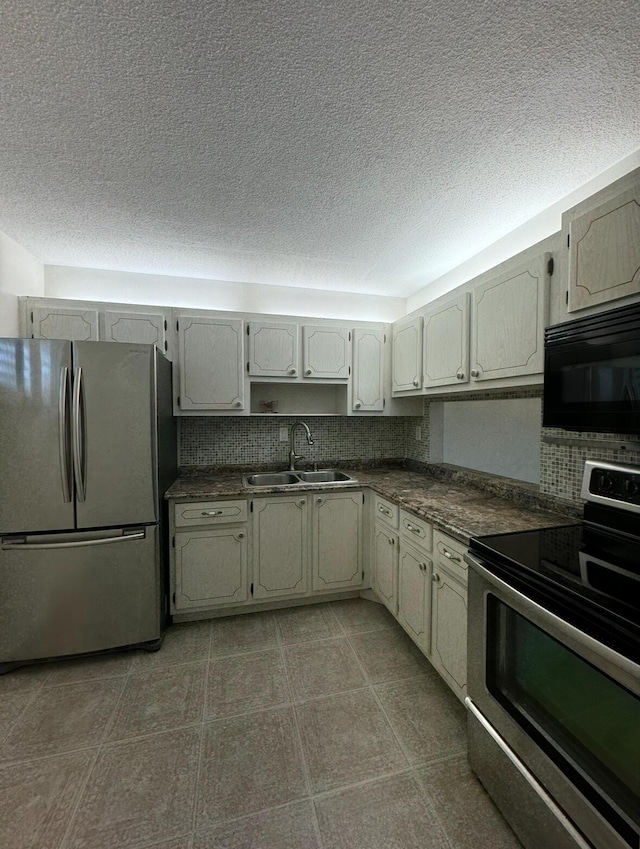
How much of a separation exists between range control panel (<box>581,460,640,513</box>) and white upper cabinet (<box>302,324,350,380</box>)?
1.78 metres

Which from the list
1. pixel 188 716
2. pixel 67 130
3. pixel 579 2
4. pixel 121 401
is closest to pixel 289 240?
pixel 67 130

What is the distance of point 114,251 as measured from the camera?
242 centimetres

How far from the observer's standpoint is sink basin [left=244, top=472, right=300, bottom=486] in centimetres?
281

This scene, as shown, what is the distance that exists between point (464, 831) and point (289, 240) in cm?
284

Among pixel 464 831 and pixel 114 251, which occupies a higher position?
pixel 114 251

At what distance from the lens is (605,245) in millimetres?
1241

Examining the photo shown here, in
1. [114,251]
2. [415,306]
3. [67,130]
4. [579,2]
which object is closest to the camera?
[579,2]

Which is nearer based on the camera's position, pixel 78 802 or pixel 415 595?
pixel 78 802

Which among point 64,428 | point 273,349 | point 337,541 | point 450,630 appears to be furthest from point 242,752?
point 273,349

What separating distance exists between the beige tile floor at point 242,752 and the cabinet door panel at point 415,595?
19cm

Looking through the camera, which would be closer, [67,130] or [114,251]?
[67,130]

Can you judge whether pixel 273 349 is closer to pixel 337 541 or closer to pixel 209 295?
pixel 209 295

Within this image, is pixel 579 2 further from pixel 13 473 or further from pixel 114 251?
pixel 13 473

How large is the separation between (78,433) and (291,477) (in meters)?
1.51
